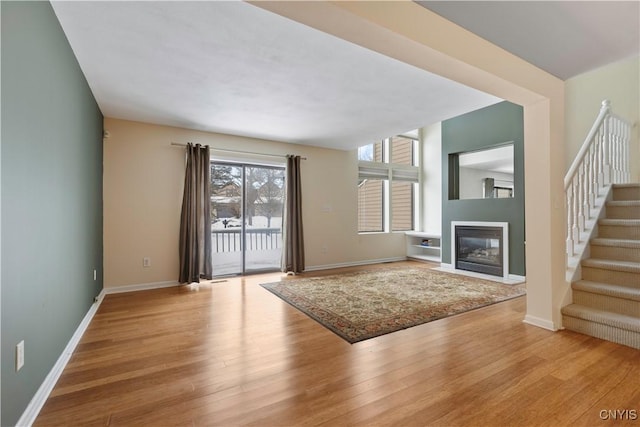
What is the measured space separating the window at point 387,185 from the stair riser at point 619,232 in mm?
3813

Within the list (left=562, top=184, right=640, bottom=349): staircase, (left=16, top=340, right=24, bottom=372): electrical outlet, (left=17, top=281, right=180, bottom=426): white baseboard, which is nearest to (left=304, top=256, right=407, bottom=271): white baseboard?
(left=17, top=281, right=180, bottom=426): white baseboard

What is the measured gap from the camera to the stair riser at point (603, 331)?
7.23 feet

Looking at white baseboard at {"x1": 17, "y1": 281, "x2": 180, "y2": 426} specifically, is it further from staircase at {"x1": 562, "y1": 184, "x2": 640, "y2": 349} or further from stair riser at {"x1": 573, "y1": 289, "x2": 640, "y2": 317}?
stair riser at {"x1": 573, "y1": 289, "x2": 640, "y2": 317}

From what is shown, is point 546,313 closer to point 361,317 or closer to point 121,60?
point 361,317

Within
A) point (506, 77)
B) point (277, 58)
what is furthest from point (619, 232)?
point (277, 58)

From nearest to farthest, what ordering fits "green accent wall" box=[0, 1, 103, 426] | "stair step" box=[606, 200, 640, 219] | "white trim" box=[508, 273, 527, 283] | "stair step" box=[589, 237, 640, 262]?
"green accent wall" box=[0, 1, 103, 426] → "stair step" box=[589, 237, 640, 262] → "stair step" box=[606, 200, 640, 219] → "white trim" box=[508, 273, 527, 283]

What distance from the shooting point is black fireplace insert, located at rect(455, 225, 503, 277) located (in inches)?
185

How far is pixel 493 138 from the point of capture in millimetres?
4777

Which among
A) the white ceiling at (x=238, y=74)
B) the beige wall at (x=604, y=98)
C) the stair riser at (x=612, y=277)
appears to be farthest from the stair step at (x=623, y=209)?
the white ceiling at (x=238, y=74)

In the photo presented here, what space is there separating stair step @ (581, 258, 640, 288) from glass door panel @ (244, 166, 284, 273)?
419 centimetres

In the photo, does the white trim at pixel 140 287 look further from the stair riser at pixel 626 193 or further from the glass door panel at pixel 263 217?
the stair riser at pixel 626 193

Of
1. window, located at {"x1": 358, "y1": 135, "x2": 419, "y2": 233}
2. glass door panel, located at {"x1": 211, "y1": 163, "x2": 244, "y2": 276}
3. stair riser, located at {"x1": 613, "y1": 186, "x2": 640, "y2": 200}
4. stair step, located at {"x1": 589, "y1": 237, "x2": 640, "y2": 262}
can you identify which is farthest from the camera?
window, located at {"x1": 358, "y1": 135, "x2": 419, "y2": 233}

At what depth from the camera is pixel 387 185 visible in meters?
6.66

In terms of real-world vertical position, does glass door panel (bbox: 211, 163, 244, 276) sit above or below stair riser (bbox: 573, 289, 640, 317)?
above
